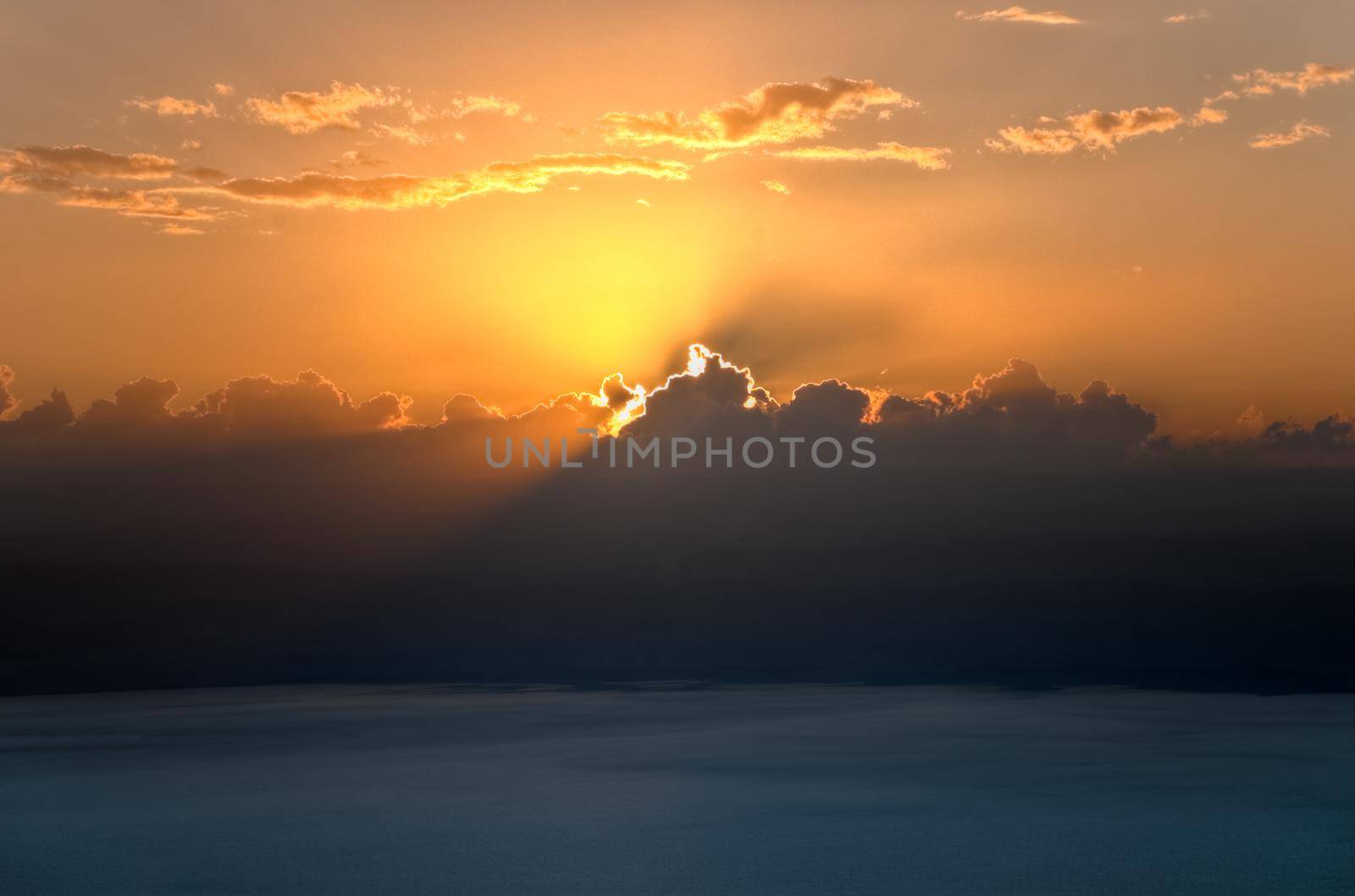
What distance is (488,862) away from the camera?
65188 mm

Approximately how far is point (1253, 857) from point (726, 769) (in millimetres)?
52515

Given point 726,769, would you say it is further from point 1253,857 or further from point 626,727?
point 626,727

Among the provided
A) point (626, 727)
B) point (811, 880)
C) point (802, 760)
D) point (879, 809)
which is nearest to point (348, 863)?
point (811, 880)

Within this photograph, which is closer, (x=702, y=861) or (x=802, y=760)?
(x=702, y=861)

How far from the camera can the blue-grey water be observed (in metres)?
60.5

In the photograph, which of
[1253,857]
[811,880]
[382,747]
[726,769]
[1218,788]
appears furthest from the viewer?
[382,747]

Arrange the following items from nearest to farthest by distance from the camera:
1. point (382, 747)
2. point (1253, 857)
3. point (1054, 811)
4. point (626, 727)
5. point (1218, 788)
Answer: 1. point (1253, 857)
2. point (1054, 811)
3. point (1218, 788)
4. point (382, 747)
5. point (626, 727)

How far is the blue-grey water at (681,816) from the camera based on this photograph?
60531mm

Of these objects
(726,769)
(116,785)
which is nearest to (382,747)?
(116,785)

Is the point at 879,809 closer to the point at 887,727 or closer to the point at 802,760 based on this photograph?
the point at 802,760

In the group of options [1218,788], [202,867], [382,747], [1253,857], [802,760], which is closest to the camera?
[202,867]

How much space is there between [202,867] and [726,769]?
57889 mm

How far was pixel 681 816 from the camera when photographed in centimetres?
8131

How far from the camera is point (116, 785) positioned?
4109 inches
